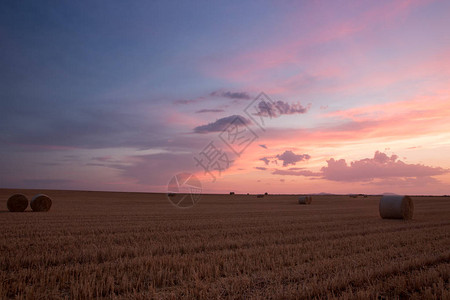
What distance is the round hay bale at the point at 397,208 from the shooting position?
61.2 feet

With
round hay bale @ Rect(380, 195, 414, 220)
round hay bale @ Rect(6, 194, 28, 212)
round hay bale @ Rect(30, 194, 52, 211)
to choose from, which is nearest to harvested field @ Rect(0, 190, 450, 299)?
round hay bale @ Rect(380, 195, 414, 220)

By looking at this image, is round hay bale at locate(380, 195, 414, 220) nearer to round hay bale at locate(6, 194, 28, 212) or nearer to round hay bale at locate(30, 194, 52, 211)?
round hay bale at locate(30, 194, 52, 211)

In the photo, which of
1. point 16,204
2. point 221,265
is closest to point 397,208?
point 221,265

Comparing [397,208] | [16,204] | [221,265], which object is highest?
[397,208]

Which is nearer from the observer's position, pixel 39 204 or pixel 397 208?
pixel 397 208

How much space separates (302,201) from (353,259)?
31007 millimetres

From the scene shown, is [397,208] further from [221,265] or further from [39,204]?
[39,204]

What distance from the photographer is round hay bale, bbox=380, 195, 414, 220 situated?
1866 centimetres

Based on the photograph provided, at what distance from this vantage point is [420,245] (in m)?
9.92

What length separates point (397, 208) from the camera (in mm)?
18688

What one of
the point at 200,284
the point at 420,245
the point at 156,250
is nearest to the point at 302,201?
the point at 420,245

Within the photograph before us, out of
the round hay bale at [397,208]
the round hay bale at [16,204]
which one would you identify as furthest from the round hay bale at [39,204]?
the round hay bale at [397,208]

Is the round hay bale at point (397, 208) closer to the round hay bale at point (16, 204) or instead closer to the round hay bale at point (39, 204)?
the round hay bale at point (39, 204)

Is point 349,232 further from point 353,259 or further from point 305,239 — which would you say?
point 353,259
